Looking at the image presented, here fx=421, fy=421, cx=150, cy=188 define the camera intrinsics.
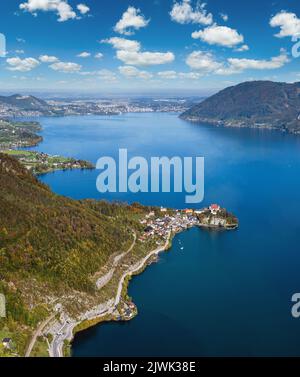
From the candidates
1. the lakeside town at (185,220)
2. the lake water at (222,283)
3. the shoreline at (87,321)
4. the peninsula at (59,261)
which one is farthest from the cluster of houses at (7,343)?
the lakeside town at (185,220)

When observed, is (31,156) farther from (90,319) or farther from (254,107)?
(254,107)

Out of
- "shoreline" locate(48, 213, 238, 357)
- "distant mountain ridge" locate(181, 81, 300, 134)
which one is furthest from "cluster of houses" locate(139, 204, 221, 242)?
"distant mountain ridge" locate(181, 81, 300, 134)

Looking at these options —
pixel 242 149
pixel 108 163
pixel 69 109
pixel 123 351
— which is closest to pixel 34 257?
pixel 123 351

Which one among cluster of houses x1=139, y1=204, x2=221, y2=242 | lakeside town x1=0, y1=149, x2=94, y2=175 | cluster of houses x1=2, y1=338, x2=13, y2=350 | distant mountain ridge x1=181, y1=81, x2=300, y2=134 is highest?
distant mountain ridge x1=181, y1=81, x2=300, y2=134

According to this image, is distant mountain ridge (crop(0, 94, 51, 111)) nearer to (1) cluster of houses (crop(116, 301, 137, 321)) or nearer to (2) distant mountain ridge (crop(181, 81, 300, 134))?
(2) distant mountain ridge (crop(181, 81, 300, 134))

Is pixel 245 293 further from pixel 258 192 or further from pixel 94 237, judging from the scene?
pixel 258 192

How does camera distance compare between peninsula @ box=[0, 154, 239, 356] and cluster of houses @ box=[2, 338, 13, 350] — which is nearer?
cluster of houses @ box=[2, 338, 13, 350]
